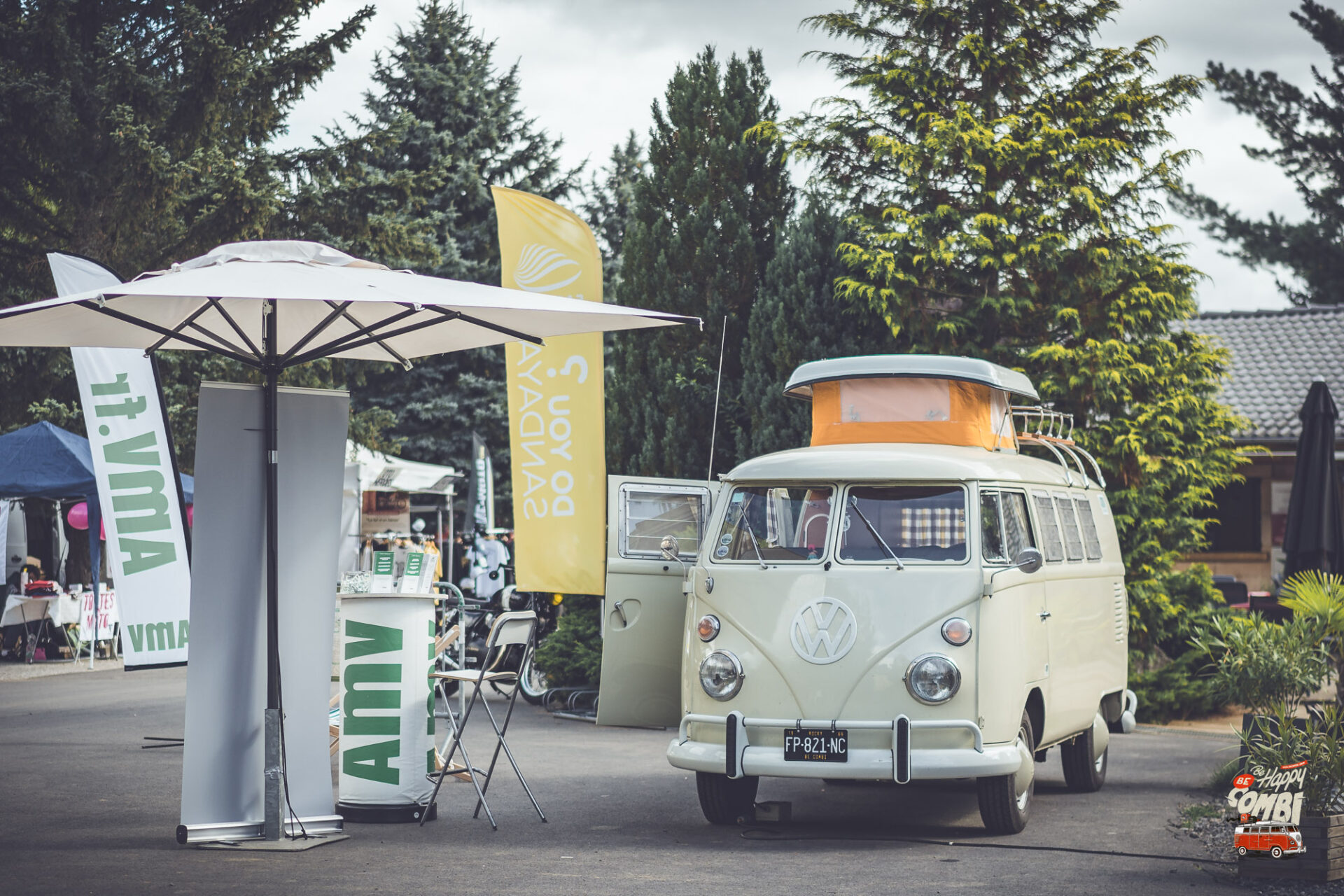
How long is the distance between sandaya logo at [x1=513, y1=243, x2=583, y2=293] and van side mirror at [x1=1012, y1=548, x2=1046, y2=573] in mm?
5821

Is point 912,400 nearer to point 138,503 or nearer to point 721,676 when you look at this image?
point 721,676

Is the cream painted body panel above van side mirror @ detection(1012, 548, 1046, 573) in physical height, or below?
below

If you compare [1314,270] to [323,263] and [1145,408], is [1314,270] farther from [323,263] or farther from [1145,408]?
[323,263]

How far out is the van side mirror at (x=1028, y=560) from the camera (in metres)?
8.04

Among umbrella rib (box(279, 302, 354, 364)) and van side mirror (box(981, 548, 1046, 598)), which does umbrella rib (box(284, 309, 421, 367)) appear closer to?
umbrella rib (box(279, 302, 354, 364))

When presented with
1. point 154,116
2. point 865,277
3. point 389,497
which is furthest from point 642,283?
point 389,497

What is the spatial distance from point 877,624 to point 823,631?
0.30 metres

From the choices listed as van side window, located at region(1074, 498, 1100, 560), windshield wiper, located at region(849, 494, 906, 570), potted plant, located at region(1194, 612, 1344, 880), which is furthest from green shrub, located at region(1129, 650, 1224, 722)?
windshield wiper, located at region(849, 494, 906, 570)

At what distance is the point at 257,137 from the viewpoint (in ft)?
79.7

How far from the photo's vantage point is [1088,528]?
10.6 m

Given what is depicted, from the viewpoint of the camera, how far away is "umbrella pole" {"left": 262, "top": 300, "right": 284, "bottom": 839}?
25.5 feet

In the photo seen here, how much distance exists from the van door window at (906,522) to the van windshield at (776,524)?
0.16m

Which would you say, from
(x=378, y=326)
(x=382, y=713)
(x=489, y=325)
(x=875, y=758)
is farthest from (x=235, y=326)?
(x=875, y=758)

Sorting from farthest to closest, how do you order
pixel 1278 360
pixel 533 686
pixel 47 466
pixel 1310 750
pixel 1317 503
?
1. pixel 1278 360
2. pixel 47 466
3. pixel 533 686
4. pixel 1317 503
5. pixel 1310 750
